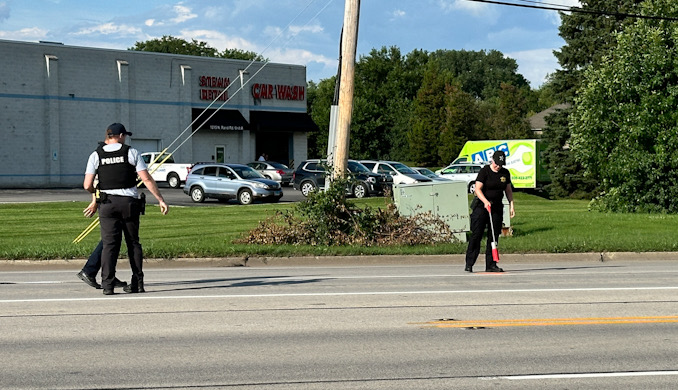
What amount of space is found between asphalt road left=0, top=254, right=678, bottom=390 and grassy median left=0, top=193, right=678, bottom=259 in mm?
3445

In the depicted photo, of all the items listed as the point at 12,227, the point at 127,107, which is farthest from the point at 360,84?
the point at 12,227

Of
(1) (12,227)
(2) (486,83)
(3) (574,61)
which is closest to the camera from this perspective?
(1) (12,227)

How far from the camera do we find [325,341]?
827 cm

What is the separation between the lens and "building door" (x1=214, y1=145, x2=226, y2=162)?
60094 mm

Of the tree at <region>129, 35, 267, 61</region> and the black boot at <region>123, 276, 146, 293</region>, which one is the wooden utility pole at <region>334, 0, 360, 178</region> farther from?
the tree at <region>129, 35, 267, 61</region>

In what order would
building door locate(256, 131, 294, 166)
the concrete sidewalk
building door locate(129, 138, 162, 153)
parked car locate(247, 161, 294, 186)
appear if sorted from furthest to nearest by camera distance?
1. building door locate(256, 131, 294, 166)
2. building door locate(129, 138, 162, 153)
3. parked car locate(247, 161, 294, 186)
4. the concrete sidewalk

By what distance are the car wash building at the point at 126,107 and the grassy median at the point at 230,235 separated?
21.5 m

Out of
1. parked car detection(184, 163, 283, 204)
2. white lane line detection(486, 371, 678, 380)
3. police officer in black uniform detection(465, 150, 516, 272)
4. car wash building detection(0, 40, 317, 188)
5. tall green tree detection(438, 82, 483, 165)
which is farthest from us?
tall green tree detection(438, 82, 483, 165)

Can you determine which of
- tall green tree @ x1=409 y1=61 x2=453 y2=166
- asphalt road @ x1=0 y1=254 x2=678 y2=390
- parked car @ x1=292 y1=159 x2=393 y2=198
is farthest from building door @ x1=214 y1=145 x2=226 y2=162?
asphalt road @ x1=0 y1=254 x2=678 y2=390

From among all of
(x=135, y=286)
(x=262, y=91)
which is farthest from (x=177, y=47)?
(x=135, y=286)

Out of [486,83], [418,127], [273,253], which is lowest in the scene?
[273,253]

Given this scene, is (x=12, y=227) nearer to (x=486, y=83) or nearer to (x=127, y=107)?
(x=127, y=107)

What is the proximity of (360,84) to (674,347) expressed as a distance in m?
96.1

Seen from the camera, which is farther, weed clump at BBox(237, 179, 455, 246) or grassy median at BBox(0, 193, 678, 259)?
weed clump at BBox(237, 179, 455, 246)
